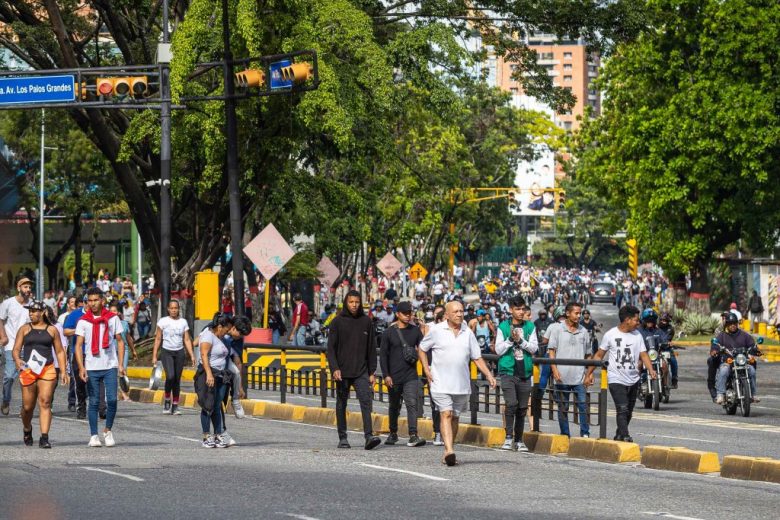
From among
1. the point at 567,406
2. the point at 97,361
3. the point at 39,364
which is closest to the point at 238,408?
the point at 97,361

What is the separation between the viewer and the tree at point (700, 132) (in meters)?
49.5

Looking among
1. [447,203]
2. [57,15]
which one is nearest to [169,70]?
[57,15]

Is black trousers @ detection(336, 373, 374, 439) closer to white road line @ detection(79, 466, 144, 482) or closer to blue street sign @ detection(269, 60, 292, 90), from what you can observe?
white road line @ detection(79, 466, 144, 482)

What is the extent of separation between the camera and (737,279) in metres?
58.0

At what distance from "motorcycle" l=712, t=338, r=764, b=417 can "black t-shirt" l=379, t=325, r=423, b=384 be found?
897 centimetres

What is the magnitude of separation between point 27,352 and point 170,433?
372 centimetres

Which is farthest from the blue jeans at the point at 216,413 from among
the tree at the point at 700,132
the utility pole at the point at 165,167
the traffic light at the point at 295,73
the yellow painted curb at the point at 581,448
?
the tree at the point at 700,132

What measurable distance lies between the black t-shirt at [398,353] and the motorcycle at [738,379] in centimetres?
897

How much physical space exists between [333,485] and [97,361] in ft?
16.4

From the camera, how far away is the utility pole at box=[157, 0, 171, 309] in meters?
31.3

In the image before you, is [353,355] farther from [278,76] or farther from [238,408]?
[278,76]

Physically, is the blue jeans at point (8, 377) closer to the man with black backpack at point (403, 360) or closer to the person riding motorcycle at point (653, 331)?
the man with black backpack at point (403, 360)

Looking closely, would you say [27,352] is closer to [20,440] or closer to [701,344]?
[20,440]

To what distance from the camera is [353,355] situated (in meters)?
18.3
